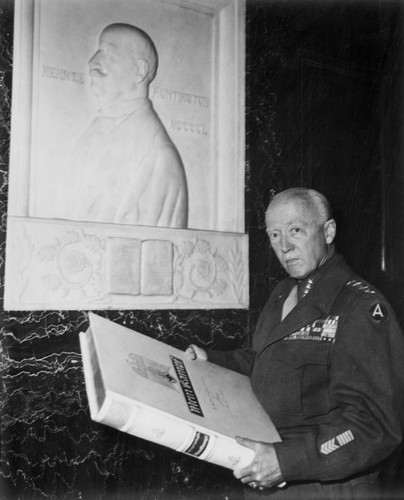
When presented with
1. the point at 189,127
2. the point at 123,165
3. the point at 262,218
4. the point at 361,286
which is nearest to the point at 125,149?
the point at 123,165

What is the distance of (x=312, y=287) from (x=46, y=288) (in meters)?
0.83

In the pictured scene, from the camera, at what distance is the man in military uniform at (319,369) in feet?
3.09

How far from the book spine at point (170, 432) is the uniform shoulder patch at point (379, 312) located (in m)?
0.37

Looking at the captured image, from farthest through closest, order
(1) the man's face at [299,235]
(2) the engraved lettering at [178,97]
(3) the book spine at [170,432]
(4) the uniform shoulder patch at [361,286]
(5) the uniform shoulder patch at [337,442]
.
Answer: (2) the engraved lettering at [178,97]
(1) the man's face at [299,235]
(4) the uniform shoulder patch at [361,286]
(5) the uniform shoulder patch at [337,442]
(3) the book spine at [170,432]

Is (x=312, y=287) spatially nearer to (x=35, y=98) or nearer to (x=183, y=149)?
(x=183, y=149)

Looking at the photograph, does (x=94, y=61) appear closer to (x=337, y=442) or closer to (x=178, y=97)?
(x=178, y=97)

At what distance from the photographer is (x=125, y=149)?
166 cm

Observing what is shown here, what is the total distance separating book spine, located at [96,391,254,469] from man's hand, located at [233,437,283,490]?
0.04ft

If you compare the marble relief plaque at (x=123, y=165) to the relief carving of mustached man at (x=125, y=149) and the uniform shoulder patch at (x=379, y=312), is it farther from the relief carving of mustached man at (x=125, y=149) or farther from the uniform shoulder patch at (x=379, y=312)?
the uniform shoulder patch at (x=379, y=312)

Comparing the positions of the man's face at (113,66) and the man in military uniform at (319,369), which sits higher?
the man's face at (113,66)

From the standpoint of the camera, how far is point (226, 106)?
6.08ft

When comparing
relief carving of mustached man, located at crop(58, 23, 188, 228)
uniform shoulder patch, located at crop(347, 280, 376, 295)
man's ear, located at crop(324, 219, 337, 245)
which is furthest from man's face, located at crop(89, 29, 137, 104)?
uniform shoulder patch, located at crop(347, 280, 376, 295)

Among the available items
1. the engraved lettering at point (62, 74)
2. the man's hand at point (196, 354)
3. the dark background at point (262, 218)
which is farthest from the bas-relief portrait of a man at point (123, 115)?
the man's hand at point (196, 354)

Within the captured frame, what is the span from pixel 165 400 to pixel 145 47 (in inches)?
50.8
